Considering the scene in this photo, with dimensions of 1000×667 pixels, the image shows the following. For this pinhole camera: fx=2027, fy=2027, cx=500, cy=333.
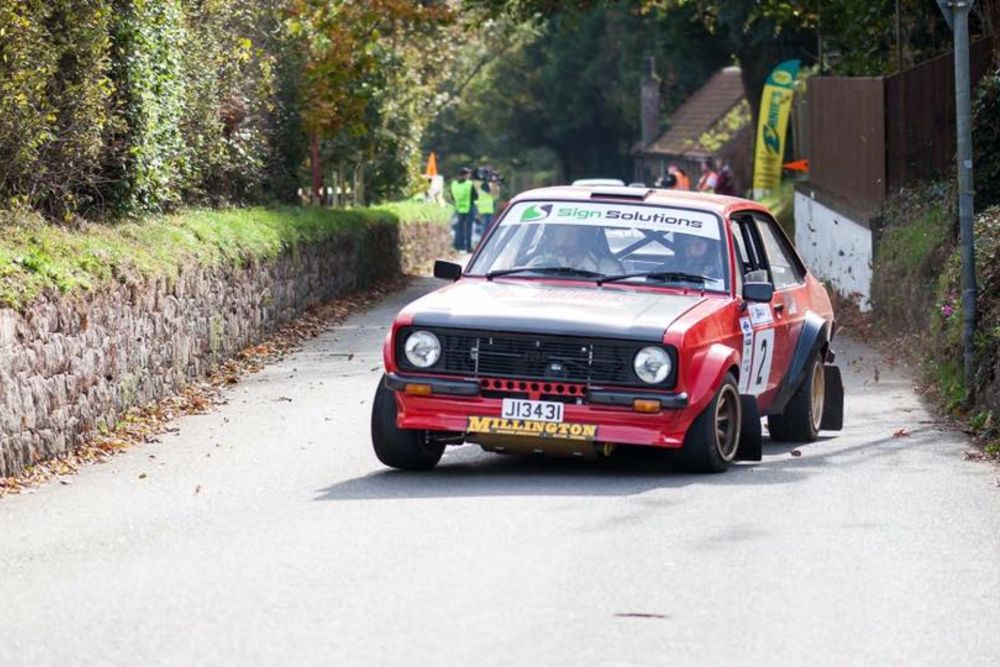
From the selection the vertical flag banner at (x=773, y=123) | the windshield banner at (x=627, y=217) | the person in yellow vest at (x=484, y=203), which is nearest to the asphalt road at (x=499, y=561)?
the windshield banner at (x=627, y=217)

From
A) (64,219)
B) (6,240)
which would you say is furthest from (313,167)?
(6,240)

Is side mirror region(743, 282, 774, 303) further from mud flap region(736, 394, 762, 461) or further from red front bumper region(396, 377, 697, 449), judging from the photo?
red front bumper region(396, 377, 697, 449)

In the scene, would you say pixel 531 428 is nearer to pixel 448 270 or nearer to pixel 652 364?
pixel 652 364

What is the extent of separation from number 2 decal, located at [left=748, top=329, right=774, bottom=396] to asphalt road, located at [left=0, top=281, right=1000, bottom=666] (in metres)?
0.57

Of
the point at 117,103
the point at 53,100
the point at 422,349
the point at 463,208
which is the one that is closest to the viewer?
the point at 422,349

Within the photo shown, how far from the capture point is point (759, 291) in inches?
495

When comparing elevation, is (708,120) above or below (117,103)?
above

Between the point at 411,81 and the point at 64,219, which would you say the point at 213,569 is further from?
the point at 411,81

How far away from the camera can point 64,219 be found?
15.9 metres

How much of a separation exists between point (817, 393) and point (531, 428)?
3.61 meters

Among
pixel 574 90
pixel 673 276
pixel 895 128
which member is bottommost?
pixel 673 276

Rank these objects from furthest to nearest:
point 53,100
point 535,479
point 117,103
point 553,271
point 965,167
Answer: point 117,103
point 53,100
point 965,167
point 553,271
point 535,479

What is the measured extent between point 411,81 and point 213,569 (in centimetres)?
3165

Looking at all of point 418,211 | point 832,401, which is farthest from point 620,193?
point 418,211
